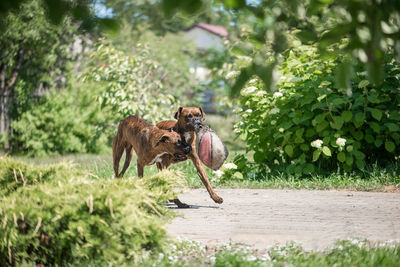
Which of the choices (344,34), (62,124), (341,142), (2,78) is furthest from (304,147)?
(2,78)

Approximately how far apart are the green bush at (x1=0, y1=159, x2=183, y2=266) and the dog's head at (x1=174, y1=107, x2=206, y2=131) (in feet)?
6.61

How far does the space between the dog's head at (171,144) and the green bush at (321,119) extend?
226 cm

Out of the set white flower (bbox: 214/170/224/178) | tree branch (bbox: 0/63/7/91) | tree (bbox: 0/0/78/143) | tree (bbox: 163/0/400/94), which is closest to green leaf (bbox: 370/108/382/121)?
white flower (bbox: 214/170/224/178)

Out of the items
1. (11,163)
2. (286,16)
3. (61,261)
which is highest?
(286,16)

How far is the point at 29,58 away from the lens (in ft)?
42.6

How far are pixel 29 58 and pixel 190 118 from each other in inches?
349

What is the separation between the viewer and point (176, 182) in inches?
158

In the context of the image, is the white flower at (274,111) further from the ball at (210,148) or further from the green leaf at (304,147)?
the ball at (210,148)

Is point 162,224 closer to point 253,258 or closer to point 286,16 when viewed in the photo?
point 253,258

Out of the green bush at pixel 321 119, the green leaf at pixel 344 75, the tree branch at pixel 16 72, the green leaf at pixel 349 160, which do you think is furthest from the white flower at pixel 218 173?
the tree branch at pixel 16 72

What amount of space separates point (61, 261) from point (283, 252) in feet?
4.87

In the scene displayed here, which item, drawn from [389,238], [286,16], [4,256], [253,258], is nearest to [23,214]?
[4,256]

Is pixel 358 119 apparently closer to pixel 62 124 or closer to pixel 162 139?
pixel 162 139

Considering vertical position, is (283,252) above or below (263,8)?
below
